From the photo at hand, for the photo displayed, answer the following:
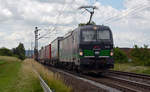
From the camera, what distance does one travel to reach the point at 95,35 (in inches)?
772

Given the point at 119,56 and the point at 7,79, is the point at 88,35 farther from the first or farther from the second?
the point at 119,56

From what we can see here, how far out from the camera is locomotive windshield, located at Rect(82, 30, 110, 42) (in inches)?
765

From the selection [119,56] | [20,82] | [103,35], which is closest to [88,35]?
[103,35]

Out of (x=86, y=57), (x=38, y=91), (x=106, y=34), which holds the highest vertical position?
(x=106, y=34)

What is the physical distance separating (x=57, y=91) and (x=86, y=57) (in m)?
7.25

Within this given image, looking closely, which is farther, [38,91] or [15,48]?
[15,48]

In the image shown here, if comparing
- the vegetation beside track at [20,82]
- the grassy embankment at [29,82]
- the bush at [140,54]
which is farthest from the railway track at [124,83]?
the bush at [140,54]

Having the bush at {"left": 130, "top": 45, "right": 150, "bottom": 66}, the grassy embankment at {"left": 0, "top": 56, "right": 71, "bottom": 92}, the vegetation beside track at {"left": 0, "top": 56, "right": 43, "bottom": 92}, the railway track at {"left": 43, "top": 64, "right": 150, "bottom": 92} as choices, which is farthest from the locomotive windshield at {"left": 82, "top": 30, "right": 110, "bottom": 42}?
the bush at {"left": 130, "top": 45, "right": 150, "bottom": 66}

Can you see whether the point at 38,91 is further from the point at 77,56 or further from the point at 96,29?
the point at 96,29

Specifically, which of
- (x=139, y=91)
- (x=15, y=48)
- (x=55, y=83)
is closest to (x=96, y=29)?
(x=55, y=83)

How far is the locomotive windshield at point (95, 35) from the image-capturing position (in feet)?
63.8

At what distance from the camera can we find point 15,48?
4683 inches

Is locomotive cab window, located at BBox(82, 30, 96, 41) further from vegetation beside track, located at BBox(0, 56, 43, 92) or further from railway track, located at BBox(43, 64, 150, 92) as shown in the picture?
vegetation beside track, located at BBox(0, 56, 43, 92)

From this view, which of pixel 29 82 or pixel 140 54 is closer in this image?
pixel 29 82
